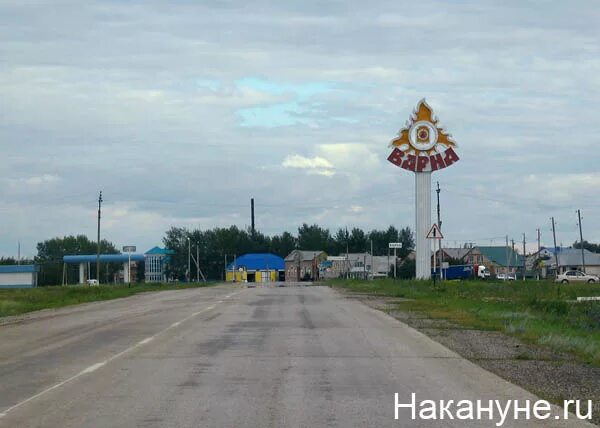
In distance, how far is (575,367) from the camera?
16.1 meters

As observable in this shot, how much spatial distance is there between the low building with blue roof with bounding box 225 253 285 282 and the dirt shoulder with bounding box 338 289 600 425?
125874 mm

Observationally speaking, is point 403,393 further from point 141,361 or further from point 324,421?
point 141,361

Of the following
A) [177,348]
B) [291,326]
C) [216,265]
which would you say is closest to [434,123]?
[291,326]

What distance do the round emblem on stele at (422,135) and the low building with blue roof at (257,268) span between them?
279ft

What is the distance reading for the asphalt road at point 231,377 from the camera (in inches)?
417

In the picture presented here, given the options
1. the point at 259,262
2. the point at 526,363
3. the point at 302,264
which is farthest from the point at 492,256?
the point at 526,363

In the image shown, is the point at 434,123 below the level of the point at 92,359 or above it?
above

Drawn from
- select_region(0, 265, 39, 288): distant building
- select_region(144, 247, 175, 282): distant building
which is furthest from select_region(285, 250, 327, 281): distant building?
select_region(0, 265, 39, 288): distant building

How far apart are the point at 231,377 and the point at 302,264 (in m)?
148

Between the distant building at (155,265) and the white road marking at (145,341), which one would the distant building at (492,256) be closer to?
the distant building at (155,265)

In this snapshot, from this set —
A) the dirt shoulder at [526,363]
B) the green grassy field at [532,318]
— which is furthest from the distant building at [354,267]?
the dirt shoulder at [526,363]

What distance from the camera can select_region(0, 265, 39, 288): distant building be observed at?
115 metres

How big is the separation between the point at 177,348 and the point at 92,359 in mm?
2248

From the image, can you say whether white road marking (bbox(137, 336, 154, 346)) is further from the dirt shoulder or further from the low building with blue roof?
the low building with blue roof
